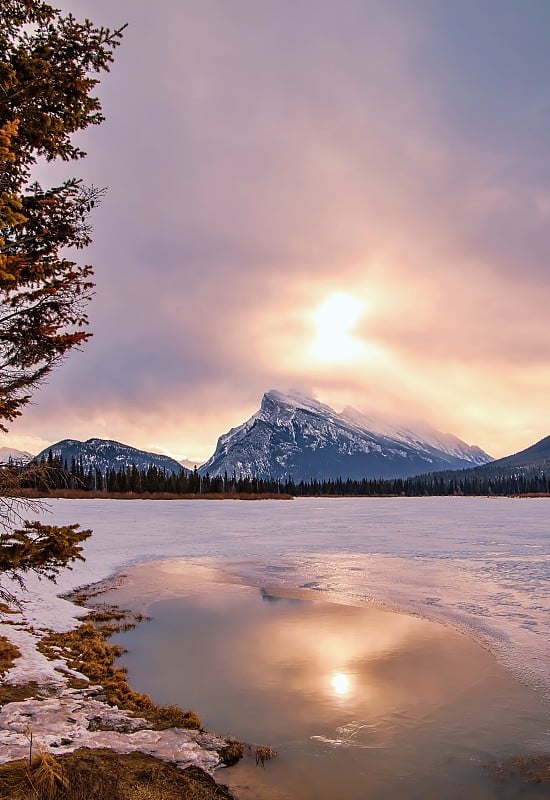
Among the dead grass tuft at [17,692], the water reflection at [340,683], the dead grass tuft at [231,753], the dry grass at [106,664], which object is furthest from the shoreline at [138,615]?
the water reflection at [340,683]

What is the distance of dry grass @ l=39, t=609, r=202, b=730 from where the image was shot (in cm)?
1129

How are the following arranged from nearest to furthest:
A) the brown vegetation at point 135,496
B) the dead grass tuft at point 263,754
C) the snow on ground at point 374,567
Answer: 1. the dead grass tuft at point 263,754
2. the snow on ground at point 374,567
3. the brown vegetation at point 135,496

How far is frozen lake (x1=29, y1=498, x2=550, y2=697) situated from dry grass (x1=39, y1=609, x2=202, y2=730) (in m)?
2.12

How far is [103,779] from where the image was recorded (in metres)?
8.09

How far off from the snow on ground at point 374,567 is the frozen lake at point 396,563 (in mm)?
60

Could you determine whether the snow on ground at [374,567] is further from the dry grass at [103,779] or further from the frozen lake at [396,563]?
the dry grass at [103,779]

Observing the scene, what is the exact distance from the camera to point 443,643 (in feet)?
55.3

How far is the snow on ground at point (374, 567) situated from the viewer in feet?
56.4

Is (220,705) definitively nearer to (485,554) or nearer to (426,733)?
(426,733)

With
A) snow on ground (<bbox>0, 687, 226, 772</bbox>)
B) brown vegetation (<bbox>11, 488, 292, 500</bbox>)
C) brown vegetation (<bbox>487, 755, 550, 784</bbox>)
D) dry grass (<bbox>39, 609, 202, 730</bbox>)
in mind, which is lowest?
dry grass (<bbox>39, 609, 202, 730</bbox>)

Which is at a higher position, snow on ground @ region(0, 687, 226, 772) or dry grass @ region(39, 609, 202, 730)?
snow on ground @ region(0, 687, 226, 772)

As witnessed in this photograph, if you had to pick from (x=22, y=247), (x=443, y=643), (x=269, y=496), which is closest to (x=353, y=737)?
(x=443, y=643)

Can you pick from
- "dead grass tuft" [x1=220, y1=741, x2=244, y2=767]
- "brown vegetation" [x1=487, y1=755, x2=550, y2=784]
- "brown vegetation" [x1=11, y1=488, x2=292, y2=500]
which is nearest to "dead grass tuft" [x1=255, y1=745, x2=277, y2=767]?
"dead grass tuft" [x1=220, y1=741, x2=244, y2=767]

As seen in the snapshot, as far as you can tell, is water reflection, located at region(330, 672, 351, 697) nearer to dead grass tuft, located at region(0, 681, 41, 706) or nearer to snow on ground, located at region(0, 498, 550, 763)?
snow on ground, located at region(0, 498, 550, 763)
